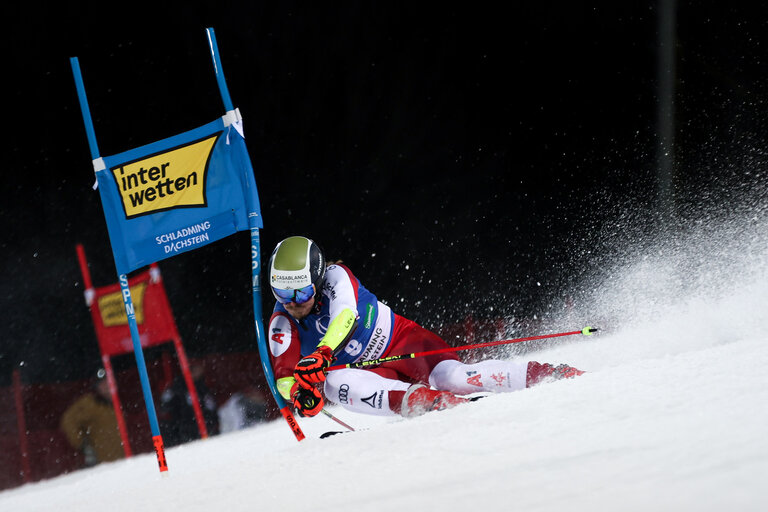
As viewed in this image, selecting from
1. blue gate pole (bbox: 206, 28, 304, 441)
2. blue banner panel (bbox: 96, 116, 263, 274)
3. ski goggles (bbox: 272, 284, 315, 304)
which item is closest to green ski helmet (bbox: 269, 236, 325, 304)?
ski goggles (bbox: 272, 284, 315, 304)

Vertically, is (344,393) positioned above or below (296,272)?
below

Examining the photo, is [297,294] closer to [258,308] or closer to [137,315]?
[258,308]

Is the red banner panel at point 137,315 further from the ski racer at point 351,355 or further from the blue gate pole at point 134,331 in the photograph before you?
the ski racer at point 351,355

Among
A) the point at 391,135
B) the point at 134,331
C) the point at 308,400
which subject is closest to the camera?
the point at 308,400

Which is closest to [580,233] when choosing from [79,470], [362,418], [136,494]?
[362,418]

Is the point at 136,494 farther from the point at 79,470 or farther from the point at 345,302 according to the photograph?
the point at 79,470

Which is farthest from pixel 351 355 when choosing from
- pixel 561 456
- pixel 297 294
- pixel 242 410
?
pixel 242 410

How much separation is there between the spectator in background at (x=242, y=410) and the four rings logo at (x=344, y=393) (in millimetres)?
4125

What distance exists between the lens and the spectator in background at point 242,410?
7102 mm

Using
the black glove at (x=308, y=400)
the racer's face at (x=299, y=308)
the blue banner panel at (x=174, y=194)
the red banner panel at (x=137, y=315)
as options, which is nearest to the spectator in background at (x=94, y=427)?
the red banner panel at (x=137, y=315)

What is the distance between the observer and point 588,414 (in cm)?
215

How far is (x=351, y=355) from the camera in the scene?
3551 mm

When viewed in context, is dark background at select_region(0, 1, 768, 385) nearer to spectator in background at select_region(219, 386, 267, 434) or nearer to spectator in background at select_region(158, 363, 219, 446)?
spectator in background at select_region(158, 363, 219, 446)

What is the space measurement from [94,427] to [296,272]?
4435mm
